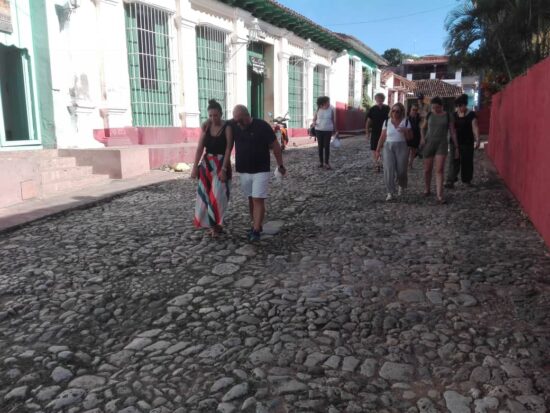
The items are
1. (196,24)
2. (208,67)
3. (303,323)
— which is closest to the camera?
(303,323)

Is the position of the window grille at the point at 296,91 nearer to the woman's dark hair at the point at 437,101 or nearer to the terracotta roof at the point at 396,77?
the woman's dark hair at the point at 437,101

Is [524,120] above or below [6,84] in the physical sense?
below

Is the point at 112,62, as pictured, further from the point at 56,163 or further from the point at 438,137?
the point at 438,137

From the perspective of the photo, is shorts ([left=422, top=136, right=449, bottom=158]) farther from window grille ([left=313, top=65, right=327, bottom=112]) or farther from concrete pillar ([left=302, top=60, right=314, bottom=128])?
window grille ([left=313, top=65, right=327, bottom=112])

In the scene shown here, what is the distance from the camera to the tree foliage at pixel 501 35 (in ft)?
34.7

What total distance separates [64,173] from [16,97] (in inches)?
73.8

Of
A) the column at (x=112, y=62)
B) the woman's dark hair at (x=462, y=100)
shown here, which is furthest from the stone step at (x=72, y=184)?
the woman's dark hair at (x=462, y=100)

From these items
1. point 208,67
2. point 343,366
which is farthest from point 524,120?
point 208,67

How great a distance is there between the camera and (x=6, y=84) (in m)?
9.05

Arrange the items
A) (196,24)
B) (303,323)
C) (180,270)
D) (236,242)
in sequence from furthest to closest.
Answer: (196,24), (236,242), (180,270), (303,323)

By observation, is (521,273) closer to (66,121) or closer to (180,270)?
(180,270)

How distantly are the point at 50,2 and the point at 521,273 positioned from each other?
8957 millimetres

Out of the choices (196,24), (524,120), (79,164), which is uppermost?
(196,24)

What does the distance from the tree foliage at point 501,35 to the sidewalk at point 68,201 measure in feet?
26.9
